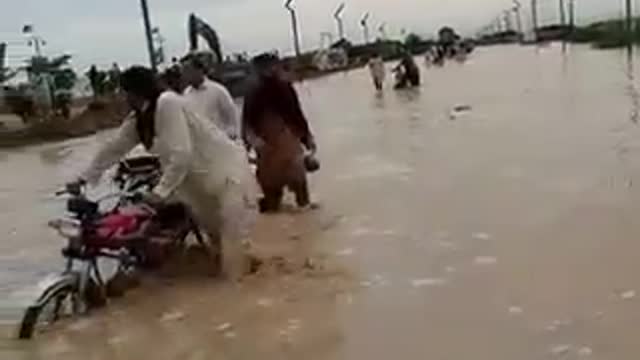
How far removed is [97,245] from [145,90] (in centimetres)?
109

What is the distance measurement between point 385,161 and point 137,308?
10.2 metres

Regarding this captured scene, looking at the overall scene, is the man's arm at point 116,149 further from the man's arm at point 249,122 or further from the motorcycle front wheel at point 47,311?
the man's arm at point 249,122

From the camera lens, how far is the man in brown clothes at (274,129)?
12672 millimetres

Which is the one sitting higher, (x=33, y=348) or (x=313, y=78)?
(x=33, y=348)

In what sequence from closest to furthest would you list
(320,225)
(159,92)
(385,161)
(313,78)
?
(159,92) < (320,225) < (385,161) < (313,78)

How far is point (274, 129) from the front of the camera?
42.2 feet

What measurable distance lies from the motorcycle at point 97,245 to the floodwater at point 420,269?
0.55 feet

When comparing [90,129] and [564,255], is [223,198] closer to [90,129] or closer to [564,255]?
[564,255]

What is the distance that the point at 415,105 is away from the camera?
32469 millimetres

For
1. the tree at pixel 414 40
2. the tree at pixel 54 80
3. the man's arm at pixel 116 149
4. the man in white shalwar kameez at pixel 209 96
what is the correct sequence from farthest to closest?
the tree at pixel 414 40
the tree at pixel 54 80
the man in white shalwar kameez at pixel 209 96
the man's arm at pixel 116 149

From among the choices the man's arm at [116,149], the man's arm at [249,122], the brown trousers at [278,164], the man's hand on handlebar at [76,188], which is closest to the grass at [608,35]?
the brown trousers at [278,164]

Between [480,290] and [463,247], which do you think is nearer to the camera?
[480,290]

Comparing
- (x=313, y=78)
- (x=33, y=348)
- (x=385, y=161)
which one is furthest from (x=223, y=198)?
(x=313, y=78)

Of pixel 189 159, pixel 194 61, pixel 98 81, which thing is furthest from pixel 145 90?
pixel 98 81
